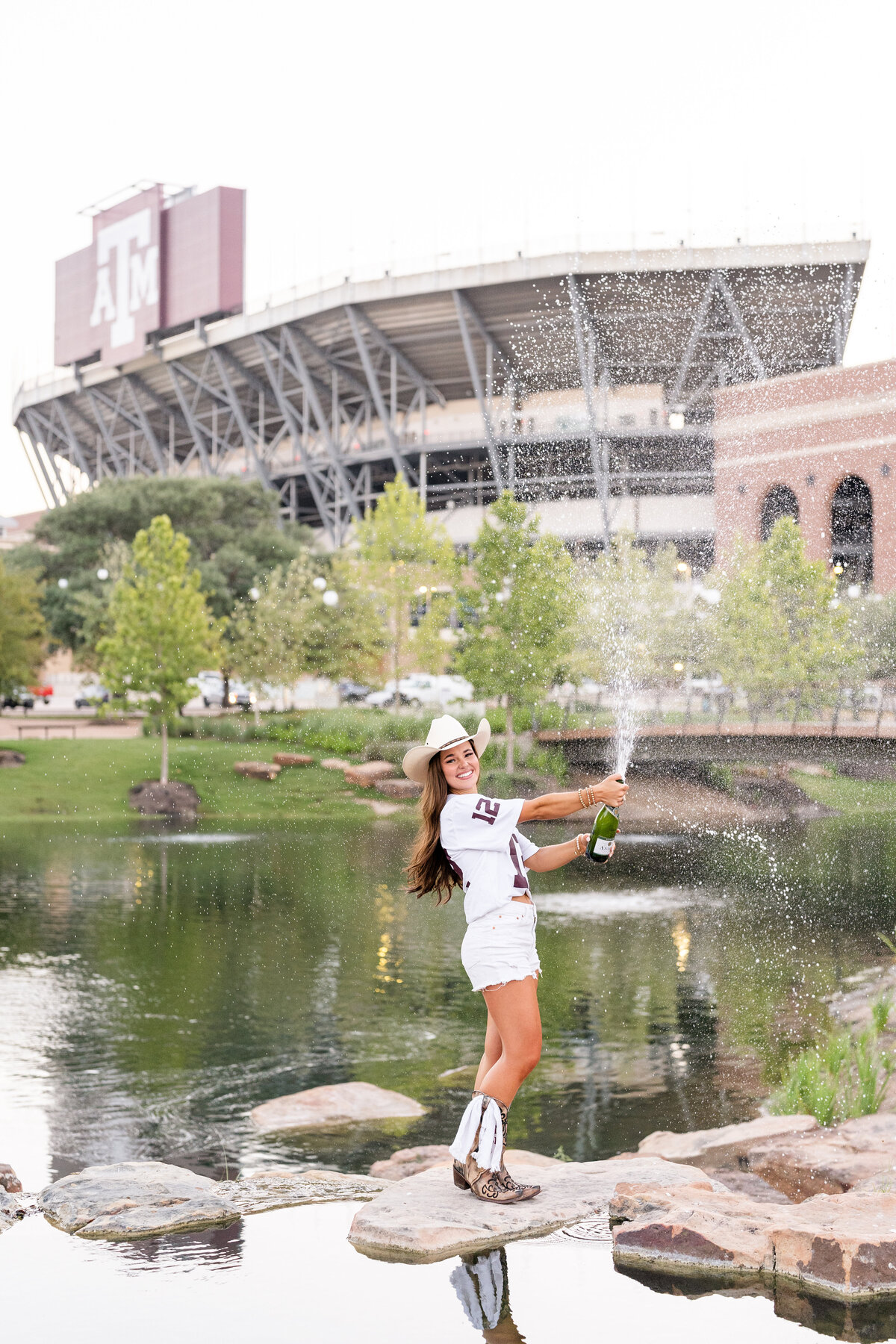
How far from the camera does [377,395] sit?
57469 mm

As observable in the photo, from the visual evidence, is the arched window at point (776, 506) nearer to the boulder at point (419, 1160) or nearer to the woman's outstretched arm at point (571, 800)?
the boulder at point (419, 1160)

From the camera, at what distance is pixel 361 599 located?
40125 mm

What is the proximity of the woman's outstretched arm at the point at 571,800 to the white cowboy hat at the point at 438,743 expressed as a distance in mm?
292

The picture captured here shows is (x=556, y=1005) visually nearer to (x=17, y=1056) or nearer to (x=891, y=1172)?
(x=17, y=1056)

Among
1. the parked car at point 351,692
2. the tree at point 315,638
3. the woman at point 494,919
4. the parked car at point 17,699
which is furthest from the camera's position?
the parked car at point 351,692

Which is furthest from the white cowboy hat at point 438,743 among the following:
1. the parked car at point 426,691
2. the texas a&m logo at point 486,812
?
the parked car at point 426,691

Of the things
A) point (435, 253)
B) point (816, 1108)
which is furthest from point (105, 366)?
point (816, 1108)

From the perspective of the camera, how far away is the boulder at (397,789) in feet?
102

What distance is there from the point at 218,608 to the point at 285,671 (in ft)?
28.2

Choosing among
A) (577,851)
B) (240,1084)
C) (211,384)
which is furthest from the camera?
(211,384)

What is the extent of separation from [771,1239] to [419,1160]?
3746 millimetres

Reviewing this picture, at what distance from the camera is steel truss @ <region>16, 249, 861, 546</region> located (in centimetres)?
5159

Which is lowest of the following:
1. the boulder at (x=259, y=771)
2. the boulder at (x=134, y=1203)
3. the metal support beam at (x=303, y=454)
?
the boulder at (x=259, y=771)

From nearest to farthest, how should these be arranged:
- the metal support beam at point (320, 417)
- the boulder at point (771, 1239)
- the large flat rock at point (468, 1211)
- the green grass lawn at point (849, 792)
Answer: the boulder at point (771, 1239), the large flat rock at point (468, 1211), the green grass lawn at point (849, 792), the metal support beam at point (320, 417)
